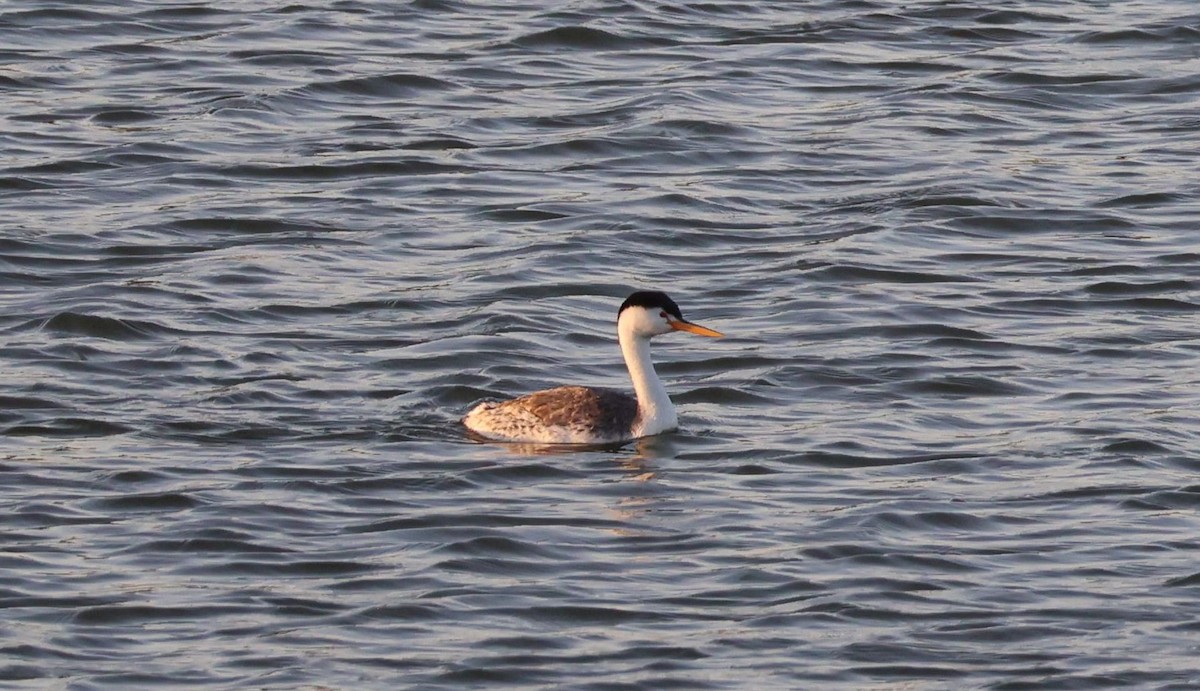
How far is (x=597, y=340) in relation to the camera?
55.0ft

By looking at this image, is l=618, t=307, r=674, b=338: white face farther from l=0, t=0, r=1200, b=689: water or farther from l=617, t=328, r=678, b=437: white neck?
l=0, t=0, r=1200, b=689: water

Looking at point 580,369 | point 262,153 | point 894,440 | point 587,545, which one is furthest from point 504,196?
point 587,545

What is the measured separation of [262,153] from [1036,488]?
9104 mm

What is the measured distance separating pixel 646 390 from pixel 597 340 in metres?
2.04

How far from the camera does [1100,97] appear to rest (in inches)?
925

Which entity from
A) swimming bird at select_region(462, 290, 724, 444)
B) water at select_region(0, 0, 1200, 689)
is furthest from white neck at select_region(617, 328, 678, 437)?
water at select_region(0, 0, 1200, 689)

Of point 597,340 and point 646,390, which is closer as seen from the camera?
point 646,390

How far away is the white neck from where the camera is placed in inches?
576

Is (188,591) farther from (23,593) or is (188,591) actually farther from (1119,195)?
(1119,195)

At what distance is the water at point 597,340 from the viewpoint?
36.7 feet

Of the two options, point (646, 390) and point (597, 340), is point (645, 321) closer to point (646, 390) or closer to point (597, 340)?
point (646, 390)

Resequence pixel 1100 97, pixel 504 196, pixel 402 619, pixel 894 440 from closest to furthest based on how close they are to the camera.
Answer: pixel 402 619
pixel 894 440
pixel 504 196
pixel 1100 97

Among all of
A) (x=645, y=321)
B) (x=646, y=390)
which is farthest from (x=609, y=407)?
(x=645, y=321)

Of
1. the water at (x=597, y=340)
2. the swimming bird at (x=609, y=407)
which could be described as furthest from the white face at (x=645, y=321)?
the water at (x=597, y=340)
